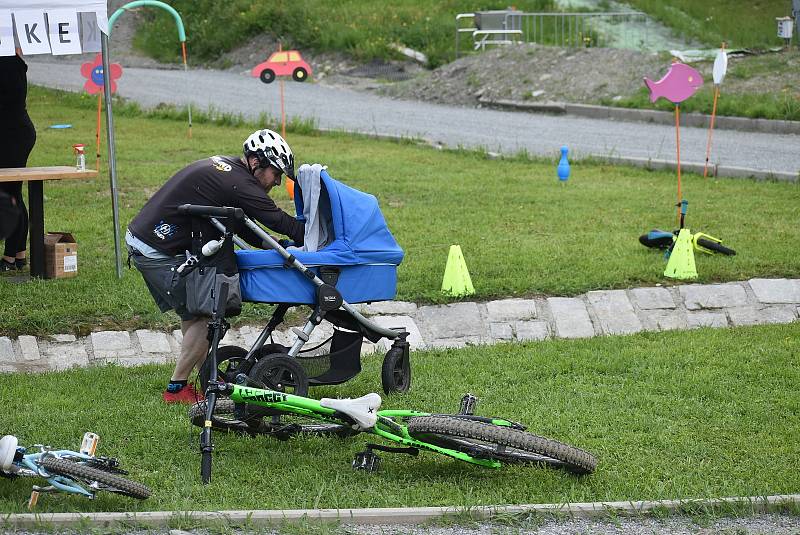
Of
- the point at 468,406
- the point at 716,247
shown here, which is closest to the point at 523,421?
the point at 468,406

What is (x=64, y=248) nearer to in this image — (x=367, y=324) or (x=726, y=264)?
(x=367, y=324)

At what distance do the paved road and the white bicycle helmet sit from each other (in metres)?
9.13

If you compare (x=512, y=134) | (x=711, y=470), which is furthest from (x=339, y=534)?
(x=512, y=134)

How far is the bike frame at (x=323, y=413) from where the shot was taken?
5566mm

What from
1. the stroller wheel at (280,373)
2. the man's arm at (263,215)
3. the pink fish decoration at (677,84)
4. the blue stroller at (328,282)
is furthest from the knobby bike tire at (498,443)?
the pink fish decoration at (677,84)

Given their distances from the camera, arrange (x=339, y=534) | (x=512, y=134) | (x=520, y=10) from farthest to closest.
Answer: (x=520, y=10)
(x=512, y=134)
(x=339, y=534)

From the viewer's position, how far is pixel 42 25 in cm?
855

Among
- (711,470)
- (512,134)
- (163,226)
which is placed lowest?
(512,134)

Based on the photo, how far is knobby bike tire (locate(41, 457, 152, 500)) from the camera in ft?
16.3

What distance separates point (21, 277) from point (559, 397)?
5.12 metres

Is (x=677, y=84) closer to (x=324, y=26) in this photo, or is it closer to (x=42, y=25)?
(x=42, y=25)

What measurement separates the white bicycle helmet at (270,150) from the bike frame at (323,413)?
145 cm

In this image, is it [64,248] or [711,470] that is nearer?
[711,470]

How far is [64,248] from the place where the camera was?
9.53 metres
